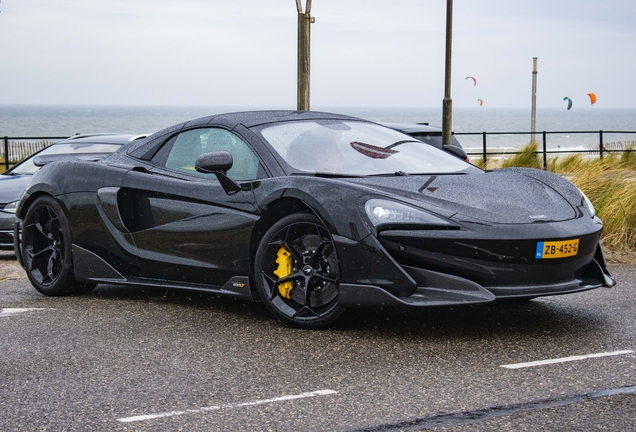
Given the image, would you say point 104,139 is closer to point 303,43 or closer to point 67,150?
point 67,150

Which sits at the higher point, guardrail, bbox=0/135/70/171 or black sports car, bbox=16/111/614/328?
black sports car, bbox=16/111/614/328

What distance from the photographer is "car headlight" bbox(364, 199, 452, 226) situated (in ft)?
16.4

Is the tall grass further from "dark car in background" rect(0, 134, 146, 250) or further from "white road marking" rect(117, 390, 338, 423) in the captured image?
"white road marking" rect(117, 390, 338, 423)

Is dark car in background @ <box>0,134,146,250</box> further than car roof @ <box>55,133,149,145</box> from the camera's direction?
No

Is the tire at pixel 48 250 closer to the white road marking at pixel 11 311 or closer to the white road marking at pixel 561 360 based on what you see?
the white road marking at pixel 11 311

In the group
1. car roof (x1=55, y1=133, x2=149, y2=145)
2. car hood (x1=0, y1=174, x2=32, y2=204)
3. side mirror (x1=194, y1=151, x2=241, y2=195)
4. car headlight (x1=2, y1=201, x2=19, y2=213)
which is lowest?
car headlight (x1=2, y1=201, x2=19, y2=213)

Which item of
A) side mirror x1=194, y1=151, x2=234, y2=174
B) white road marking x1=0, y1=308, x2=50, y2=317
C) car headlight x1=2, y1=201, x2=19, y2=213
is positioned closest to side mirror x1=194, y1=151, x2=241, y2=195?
side mirror x1=194, y1=151, x2=234, y2=174

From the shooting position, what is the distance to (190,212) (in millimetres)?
5988

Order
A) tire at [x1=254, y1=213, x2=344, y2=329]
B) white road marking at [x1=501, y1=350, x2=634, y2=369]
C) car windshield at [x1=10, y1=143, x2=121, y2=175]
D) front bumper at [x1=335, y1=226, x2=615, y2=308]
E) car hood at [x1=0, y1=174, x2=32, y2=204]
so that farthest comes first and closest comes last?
car windshield at [x1=10, y1=143, x2=121, y2=175] → car hood at [x1=0, y1=174, x2=32, y2=204] → tire at [x1=254, y1=213, x2=344, y2=329] → front bumper at [x1=335, y1=226, x2=615, y2=308] → white road marking at [x1=501, y1=350, x2=634, y2=369]

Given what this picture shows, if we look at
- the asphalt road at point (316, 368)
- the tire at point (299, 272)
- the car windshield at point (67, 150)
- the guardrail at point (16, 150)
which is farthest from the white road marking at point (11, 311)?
the guardrail at point (16, 150)

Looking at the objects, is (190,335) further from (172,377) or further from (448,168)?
(448,168)

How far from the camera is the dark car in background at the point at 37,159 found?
9.74 meters

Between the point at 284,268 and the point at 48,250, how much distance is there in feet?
8.05

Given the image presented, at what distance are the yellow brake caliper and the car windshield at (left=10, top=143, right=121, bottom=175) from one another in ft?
18.9
